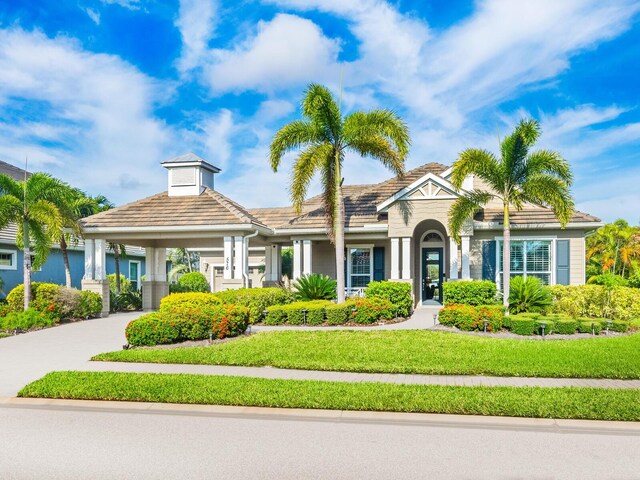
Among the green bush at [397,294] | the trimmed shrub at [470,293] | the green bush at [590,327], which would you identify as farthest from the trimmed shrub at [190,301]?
the green bush at [590,327]

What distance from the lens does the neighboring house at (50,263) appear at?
23236 millimetres

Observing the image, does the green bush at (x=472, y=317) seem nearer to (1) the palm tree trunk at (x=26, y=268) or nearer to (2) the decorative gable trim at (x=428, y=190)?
(2) the decorative gable trim at (x=428, y=190)

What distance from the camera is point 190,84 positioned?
18.8m

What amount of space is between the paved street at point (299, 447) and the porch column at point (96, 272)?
1359 cm

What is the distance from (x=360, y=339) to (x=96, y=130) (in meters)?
12.6

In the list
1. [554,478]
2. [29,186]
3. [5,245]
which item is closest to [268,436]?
[554,478]

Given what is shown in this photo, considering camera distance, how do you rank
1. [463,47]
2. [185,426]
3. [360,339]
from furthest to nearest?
[463,47] < [360,339] < [185,426]

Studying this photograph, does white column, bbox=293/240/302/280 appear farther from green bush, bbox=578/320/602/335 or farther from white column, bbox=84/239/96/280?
green bush, bbox=578/320/602/335

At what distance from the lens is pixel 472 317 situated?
49.4 ft

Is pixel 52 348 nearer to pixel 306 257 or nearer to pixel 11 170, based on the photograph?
pixel 306 257

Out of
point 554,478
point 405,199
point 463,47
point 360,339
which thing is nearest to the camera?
point 554,478

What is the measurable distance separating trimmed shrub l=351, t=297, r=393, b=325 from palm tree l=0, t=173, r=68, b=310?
991 centimetres

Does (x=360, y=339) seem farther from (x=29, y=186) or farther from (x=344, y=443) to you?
(x=29, y=186)

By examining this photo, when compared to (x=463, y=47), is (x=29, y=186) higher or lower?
lower
